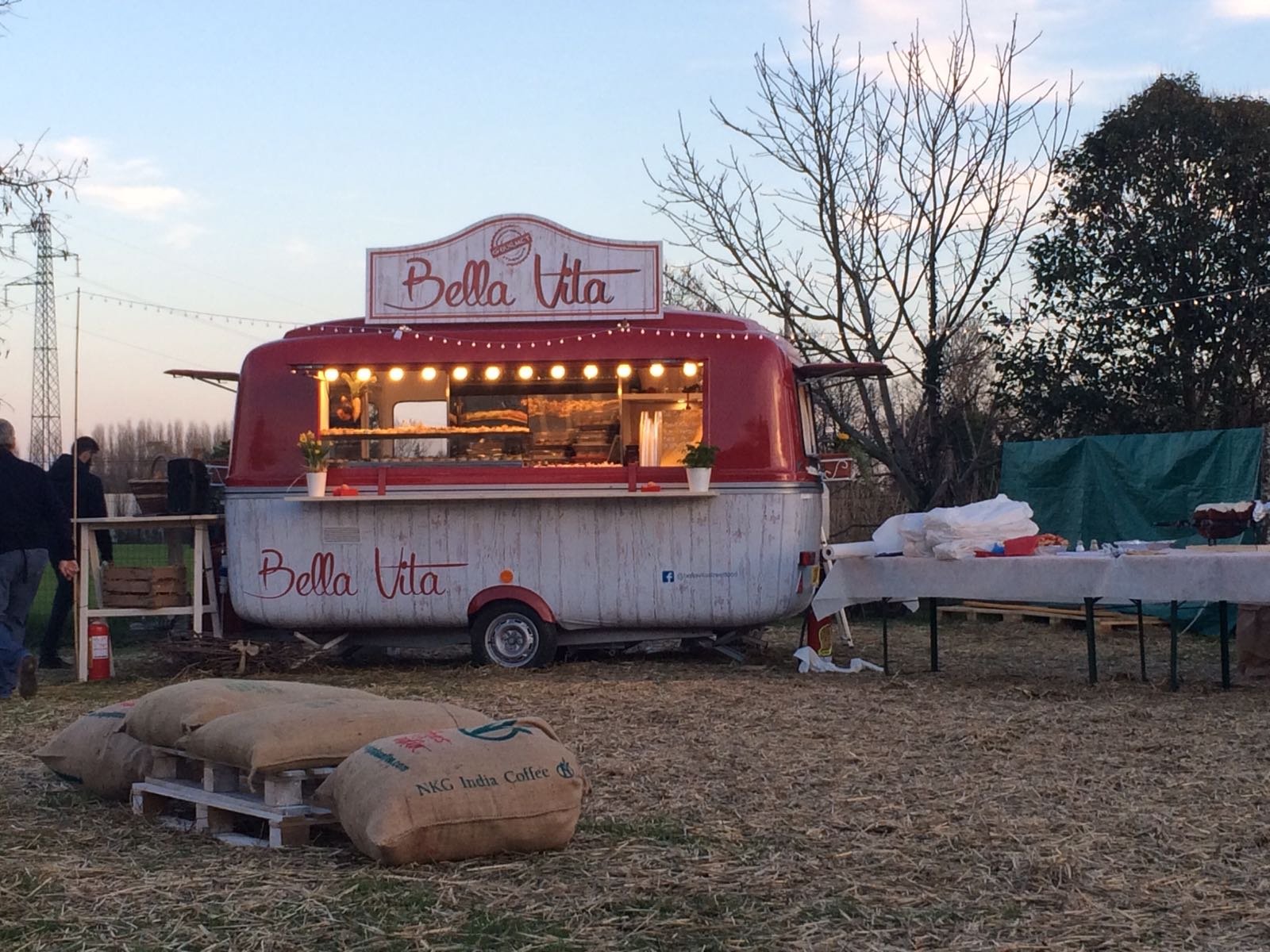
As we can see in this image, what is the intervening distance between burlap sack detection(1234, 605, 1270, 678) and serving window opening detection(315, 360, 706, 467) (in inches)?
158

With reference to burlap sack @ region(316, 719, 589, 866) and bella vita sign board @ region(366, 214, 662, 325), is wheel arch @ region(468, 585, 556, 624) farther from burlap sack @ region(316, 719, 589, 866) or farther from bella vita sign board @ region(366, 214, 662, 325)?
burlap sack @ region(316, 719, 589, 866)

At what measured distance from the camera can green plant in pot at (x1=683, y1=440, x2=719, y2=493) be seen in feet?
34.3

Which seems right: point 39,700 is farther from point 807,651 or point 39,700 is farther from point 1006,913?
point 1006,913

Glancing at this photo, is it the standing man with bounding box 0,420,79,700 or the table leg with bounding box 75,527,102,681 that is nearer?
the standing man with bounding box 0,420,79,700

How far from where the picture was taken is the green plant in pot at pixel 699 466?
10453mm

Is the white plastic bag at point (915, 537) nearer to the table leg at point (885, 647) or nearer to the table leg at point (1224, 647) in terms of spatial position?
the table leg at point (885, 647)

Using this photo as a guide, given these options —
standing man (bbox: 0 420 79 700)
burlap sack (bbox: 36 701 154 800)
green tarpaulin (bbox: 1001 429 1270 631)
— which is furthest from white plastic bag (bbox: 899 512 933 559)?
standing man (bbox: 0 420 79 700)

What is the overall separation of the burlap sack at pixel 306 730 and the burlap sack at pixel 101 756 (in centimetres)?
60

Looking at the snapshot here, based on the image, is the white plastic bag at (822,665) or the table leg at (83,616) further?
the table leg at (83,616)

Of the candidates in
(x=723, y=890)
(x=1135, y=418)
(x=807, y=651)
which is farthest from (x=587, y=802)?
(x=1135, y=418)

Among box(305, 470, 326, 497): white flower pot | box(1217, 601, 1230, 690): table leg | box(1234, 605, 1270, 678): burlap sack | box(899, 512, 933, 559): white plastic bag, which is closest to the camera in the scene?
box(1217, 601, 1230, 690): table leg

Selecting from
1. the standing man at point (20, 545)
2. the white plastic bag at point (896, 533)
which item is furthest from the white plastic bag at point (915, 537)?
the standing man at point (20, 545)

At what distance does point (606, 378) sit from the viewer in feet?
36.1

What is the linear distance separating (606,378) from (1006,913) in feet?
22.8
